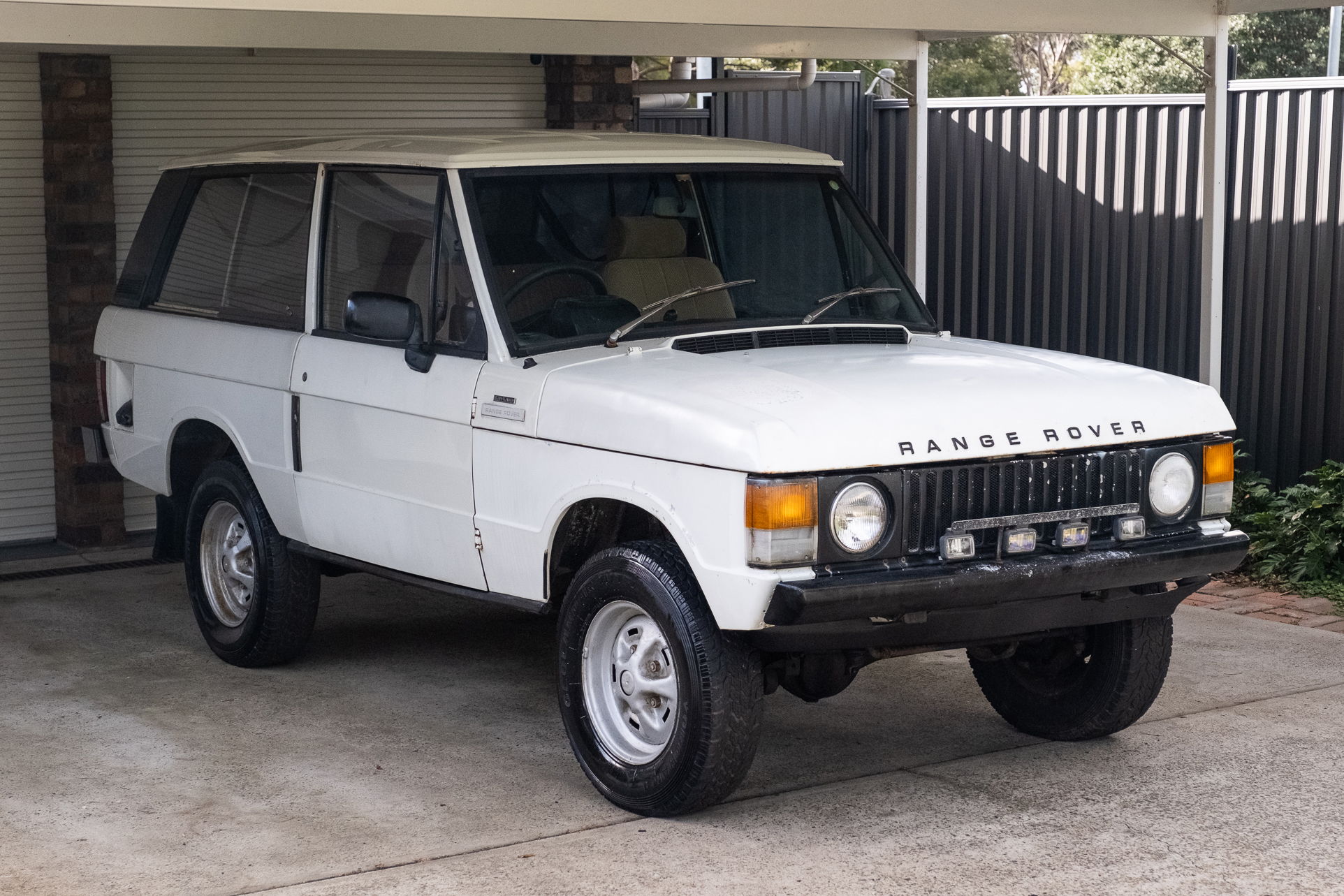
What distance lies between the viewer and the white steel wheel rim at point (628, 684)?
5.04m

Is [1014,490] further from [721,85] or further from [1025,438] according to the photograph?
[721,85]

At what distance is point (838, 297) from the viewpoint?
5.91m

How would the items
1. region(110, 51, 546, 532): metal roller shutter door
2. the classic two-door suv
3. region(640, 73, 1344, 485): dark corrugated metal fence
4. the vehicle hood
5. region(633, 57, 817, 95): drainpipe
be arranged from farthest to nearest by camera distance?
region(633, 57, 817, 95): drainpipe, region(110, 51, 546, 532): metal roller shutter door, region(640, 73, 1344, 485): dark corrugated metal fence, the classic two-door suv, the vehicle hood

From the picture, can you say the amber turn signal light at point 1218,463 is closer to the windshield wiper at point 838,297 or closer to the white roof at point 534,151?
the windshield wiper at point 838,297

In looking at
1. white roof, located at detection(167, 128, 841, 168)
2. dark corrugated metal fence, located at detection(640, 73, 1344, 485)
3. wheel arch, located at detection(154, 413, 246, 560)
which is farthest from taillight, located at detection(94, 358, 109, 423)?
dark corrugated metal fence, located at detection(640, 73, 1344, 485)

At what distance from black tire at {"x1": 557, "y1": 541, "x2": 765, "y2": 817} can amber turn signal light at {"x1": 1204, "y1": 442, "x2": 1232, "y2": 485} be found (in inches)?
61.5

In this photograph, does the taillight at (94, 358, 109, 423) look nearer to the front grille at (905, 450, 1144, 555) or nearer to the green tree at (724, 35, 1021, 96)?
the front grille at (905, 450, 1144, 555)

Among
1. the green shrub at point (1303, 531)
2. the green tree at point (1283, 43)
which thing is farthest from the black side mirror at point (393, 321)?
the green tree at point (1283, 43)

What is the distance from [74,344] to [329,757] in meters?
4.48

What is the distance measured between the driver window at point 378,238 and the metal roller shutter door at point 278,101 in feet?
12.1

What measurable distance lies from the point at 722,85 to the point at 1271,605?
4.86 metres

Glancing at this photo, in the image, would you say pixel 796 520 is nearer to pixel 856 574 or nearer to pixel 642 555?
pixel 856 574

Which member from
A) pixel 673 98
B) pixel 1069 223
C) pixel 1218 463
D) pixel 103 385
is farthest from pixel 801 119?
pixel 1218 463

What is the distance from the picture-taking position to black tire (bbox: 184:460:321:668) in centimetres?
661
